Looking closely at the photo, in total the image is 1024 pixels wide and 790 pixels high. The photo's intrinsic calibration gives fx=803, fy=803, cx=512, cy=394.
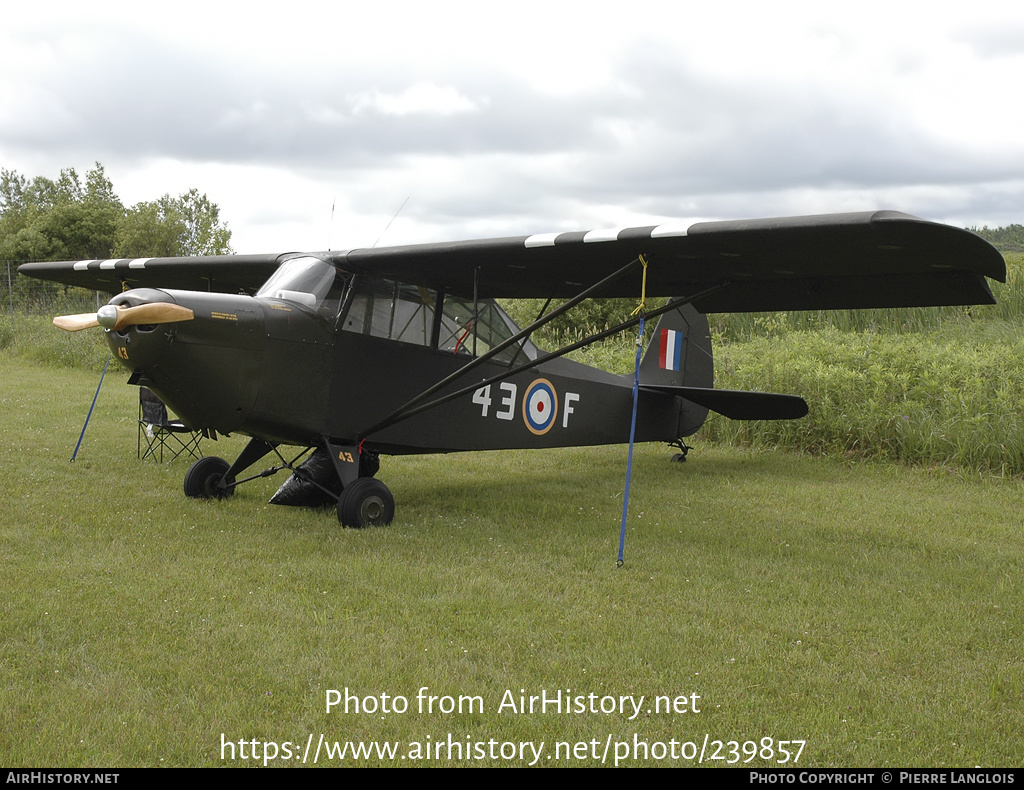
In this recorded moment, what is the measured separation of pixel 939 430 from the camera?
10.6m

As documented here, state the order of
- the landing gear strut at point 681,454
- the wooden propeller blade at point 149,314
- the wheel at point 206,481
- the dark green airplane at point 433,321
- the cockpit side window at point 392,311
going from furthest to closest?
the landing gear strut at point 681,454
the wheel at point 206,481
the cockpit side window at point 392,311
the dark green airplane at point 433,321
the wooden propeller blade at point 149,314

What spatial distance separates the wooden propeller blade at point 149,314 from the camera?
5812mm

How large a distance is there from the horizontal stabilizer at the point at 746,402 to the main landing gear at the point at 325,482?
4104 millimetres

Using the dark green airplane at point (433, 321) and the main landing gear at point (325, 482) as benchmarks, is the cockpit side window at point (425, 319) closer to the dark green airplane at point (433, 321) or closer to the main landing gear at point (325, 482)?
the dark green airplane at point (433, 321)

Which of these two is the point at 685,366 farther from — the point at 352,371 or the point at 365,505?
the point at 365,505

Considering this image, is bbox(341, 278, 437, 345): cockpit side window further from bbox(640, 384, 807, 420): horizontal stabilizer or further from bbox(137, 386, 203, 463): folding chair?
bbox(640, 384, 807, 420): horizontal stabilizer

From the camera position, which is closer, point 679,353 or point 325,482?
point 325,482

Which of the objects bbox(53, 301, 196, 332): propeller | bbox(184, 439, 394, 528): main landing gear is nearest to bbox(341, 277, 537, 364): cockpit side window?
bbox(184, 439, 394, 528): main landing gear

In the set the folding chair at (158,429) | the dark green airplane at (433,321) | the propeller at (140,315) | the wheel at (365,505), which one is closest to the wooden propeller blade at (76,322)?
the dark green airplane at (433,321)

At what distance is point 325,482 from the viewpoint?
7910 millimetres

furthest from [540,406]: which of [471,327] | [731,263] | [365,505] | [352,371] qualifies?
[731,263]

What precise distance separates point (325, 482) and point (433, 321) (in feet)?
6.27
